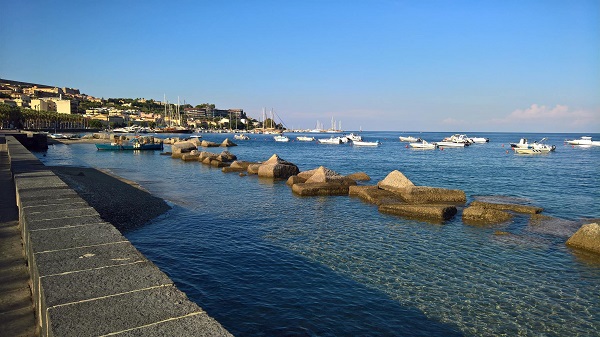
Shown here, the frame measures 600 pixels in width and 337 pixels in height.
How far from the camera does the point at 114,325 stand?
3254 millimetres

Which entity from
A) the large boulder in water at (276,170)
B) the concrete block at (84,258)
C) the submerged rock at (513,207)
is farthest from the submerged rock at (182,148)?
the concrete block at (84,258)

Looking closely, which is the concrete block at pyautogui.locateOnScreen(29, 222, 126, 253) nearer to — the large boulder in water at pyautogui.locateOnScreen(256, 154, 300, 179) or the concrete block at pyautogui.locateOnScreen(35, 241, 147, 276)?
the concrete block at pyautogui.locateOnScreen(35, 241, 147, 276)

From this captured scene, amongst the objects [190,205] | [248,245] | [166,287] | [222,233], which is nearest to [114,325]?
[166,287]

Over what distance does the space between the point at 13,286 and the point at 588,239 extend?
1585 cm

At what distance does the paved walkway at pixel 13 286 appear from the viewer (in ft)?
15.2

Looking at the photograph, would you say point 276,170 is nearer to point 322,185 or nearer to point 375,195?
point 322,185

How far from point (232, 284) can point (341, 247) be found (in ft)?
15.0

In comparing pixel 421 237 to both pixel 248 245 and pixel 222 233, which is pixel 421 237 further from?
pixel 222 233

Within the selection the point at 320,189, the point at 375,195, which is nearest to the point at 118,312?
the point at 375,195

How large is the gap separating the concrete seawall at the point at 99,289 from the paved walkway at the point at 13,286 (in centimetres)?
29

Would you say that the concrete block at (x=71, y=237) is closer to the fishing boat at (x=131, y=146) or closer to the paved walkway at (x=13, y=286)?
the paved walkway at (x=13, y=286)

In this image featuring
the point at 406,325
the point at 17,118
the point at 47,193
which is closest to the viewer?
the point at 406,325

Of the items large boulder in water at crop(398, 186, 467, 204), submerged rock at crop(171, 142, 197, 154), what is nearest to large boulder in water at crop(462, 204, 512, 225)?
large boulder in water at crop(398, 186, 467, 204)

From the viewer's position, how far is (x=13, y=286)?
18.4 ft
